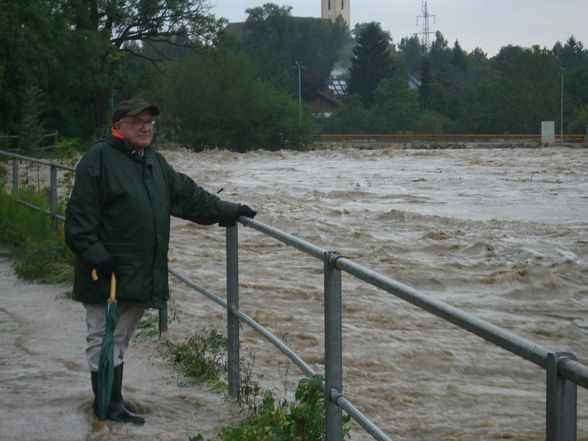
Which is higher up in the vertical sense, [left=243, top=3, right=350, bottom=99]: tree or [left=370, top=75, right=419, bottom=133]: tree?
[left=243, top=3, right=350, bottom=99]: tree

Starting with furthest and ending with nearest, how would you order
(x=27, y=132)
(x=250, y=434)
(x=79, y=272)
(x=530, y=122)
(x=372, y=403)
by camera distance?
1. (x=530, y=122)
2. (x=27, y=132)
3. (x=372, y=403)
4. (x=79, y=272)
5. (x=250, y=434)

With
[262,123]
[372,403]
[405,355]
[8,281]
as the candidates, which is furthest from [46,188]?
[262,123]

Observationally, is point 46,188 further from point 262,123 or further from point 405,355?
point 262,123

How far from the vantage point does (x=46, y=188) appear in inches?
558

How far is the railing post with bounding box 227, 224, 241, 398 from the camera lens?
6059 millimetres

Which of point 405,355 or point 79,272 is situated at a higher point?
point 79,272

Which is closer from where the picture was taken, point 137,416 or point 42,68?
point 137,416

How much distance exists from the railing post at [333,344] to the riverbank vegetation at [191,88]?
765 inches

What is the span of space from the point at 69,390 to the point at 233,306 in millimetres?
1088

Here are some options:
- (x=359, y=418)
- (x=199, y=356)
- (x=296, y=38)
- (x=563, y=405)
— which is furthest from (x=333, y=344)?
(x=296, y=38)

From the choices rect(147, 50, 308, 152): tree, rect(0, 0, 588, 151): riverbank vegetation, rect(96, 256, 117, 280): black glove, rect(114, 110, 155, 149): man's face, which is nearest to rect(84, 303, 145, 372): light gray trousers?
rect(96, 256, 117, 280): black glove

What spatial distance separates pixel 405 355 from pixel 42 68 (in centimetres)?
3986

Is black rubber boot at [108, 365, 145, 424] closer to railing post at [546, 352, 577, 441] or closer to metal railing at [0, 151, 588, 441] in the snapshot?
metal railing at [0, 151, 588, 441]

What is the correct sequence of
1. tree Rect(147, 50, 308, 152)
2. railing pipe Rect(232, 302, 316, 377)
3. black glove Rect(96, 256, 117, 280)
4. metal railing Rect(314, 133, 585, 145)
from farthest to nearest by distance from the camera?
metal railing Rect(314, 133, 585, 145) → tree Rect(147, 50, 308, 152) → black glove Rect(96, 256, 117, 280) → railing pipe Rect(232, 302, 316, 377)
